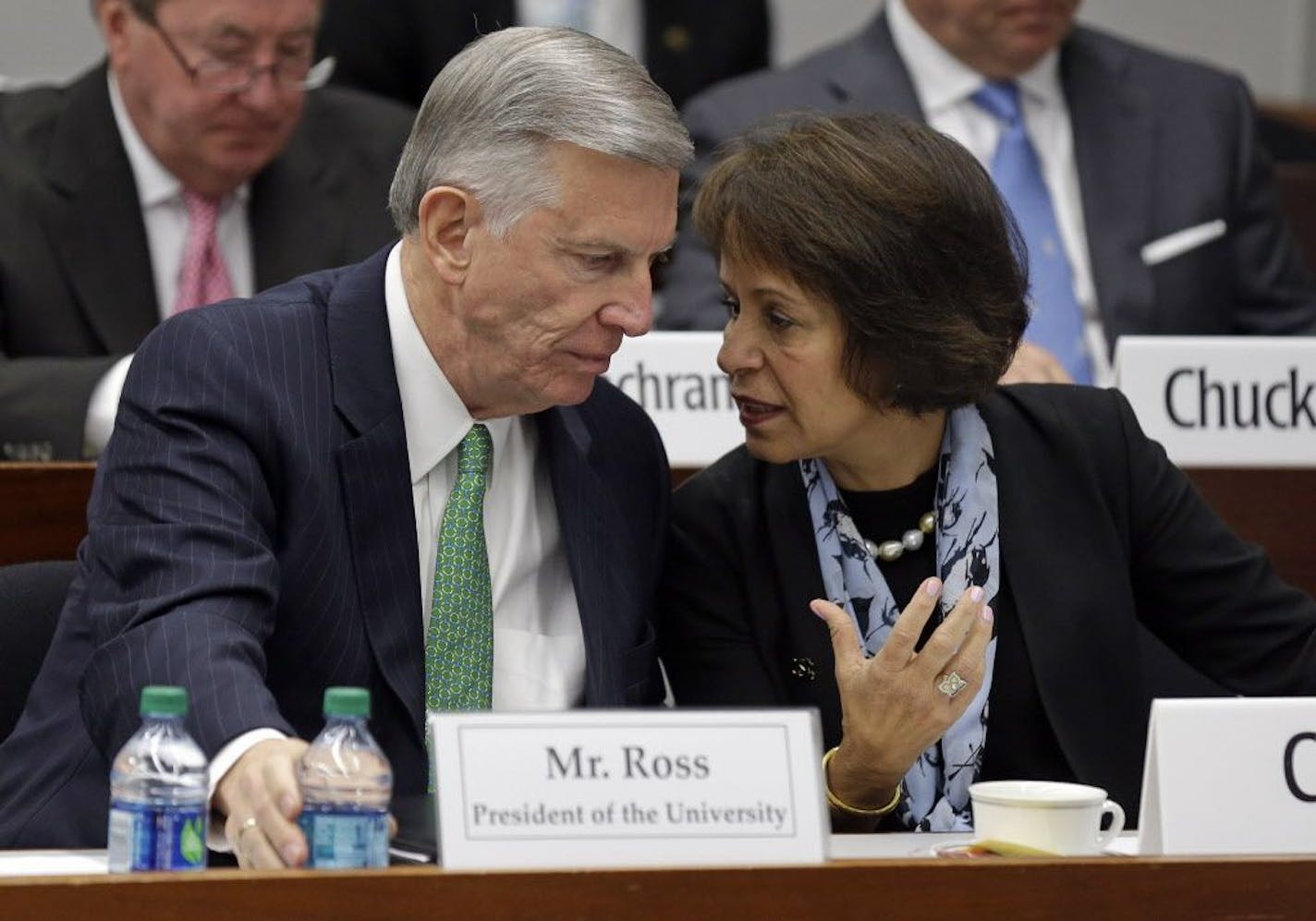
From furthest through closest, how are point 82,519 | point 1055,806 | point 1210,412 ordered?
point 1210,412 < point 82,519 < point 1055,806

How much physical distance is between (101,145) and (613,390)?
1345mm

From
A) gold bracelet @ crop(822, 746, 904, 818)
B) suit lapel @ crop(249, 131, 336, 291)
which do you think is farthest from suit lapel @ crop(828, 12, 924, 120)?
gold bracelet @ crop(822, 746, 904, 818)

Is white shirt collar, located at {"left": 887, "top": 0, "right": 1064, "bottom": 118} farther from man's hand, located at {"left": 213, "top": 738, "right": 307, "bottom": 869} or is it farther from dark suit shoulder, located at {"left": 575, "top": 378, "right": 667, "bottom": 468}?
man's hand, located at {"left": 213, "top": 738, "right": 307, "bottom": 869}

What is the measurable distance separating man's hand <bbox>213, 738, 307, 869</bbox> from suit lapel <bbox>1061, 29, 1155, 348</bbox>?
7.31ft

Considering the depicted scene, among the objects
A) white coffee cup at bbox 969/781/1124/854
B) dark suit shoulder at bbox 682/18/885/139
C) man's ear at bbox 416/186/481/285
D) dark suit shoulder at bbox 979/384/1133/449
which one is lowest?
white coffee cup at bbox 969/781/1124/854

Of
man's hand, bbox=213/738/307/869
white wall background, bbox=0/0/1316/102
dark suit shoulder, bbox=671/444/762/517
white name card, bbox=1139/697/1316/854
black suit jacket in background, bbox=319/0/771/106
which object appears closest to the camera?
man's hand, bbox=213/738/307/869

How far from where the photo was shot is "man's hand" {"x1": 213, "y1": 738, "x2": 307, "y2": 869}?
156cm

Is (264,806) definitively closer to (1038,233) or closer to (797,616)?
(797,616)

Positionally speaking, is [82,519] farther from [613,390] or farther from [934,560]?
[934,560]

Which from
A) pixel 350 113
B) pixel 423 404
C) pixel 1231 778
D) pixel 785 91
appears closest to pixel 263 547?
pixel 423 404

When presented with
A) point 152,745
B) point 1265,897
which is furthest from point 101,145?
point 1265,897

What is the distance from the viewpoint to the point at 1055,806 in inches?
70.5

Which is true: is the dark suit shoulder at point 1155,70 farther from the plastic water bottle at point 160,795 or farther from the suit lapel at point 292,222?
the plastic water bottle at point 160,795

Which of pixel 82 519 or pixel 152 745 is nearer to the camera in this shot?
pixel 152 745
